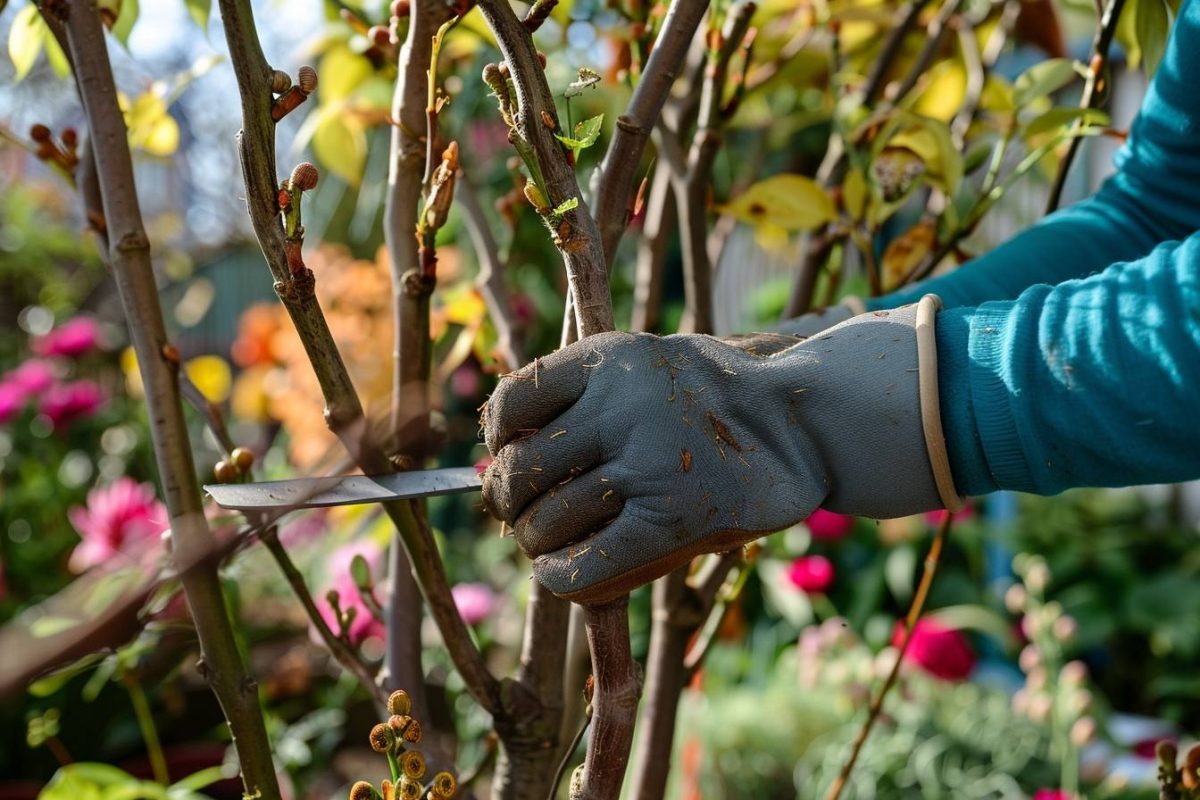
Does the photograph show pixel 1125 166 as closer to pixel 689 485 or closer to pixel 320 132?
pixel 689 485

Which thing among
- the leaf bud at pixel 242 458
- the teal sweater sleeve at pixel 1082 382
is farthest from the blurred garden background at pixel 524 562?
the teal sweater sleeve at pixel 1082 382

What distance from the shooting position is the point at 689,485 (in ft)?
2.03

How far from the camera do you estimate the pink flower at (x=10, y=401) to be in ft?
8.91

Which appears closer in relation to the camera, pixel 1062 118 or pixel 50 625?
pixel 50 625

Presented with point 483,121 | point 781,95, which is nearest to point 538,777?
point 781,95

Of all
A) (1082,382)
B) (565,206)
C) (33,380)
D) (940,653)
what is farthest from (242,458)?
(33,380)

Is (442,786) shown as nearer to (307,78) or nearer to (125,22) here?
(307,78)

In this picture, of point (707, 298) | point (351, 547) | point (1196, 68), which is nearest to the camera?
point (1196, 68)

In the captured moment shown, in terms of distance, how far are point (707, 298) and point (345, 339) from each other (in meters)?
2.13

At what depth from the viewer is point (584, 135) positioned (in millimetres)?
605

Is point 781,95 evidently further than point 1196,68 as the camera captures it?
Yes

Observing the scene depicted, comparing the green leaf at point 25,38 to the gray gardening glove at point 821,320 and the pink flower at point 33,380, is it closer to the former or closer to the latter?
the gray gardening glove at point 821,320

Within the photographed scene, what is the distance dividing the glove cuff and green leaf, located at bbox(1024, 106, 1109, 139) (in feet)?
1.38

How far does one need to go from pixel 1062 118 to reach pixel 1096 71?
0.24ft
